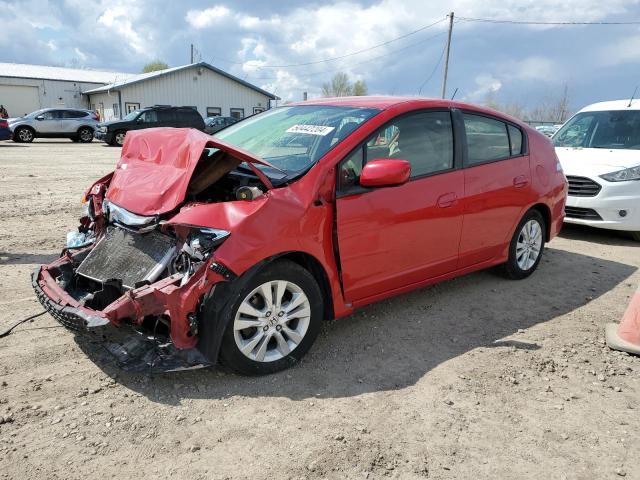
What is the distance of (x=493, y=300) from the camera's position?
479cm

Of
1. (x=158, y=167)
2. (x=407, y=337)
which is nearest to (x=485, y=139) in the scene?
(x=407, y=337)

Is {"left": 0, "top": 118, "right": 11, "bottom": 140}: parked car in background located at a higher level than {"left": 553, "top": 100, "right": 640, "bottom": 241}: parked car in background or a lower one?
higher

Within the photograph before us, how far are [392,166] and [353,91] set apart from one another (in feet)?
197

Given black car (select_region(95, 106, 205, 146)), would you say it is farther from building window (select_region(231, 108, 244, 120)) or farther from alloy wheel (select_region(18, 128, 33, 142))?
building window (select_region(231, 108, 244, 120))

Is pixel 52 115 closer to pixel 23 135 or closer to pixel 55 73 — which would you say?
pixel 23 135

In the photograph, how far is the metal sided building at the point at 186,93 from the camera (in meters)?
35.3

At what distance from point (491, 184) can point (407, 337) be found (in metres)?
1.58

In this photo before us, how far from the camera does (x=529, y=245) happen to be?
5273 mm

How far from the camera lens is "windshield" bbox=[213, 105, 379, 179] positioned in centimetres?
356

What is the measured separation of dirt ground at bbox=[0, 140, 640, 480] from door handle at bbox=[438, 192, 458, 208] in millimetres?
976

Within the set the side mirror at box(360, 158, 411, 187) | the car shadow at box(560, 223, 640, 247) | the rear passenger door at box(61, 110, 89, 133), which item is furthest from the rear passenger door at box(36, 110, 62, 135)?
the side mirror at box(360, 158, 411, 187)

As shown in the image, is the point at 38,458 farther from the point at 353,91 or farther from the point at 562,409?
the point at 353,91

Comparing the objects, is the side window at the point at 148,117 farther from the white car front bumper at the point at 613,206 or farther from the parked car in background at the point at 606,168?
the white car front bumper at the point at 613,206

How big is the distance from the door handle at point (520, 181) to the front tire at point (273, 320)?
2.45 metres
